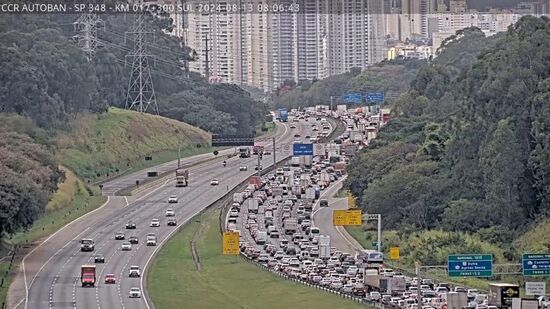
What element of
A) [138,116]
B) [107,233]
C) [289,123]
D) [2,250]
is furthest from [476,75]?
[289,123]

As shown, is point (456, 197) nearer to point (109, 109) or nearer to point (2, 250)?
point (2, 250)

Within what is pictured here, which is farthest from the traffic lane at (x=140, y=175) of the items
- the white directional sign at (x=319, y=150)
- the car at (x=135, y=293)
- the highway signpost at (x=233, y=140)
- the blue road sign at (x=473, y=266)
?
the blue road sign at (x=473, y=266)

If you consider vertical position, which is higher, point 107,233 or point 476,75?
point 476,75

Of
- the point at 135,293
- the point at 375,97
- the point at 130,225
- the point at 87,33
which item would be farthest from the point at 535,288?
the point at 375,97

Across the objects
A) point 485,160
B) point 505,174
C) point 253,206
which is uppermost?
point 485,160

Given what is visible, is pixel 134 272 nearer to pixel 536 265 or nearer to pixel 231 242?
pixel 231 242

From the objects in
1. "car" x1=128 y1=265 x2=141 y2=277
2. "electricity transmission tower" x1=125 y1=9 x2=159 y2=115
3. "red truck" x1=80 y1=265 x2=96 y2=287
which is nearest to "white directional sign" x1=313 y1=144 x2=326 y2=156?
"electricity transmission tower" x1=125 y1=9 x2=159 y2=115

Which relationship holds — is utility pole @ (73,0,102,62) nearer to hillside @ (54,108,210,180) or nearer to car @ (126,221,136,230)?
hillside @ (54,108,210,180)
